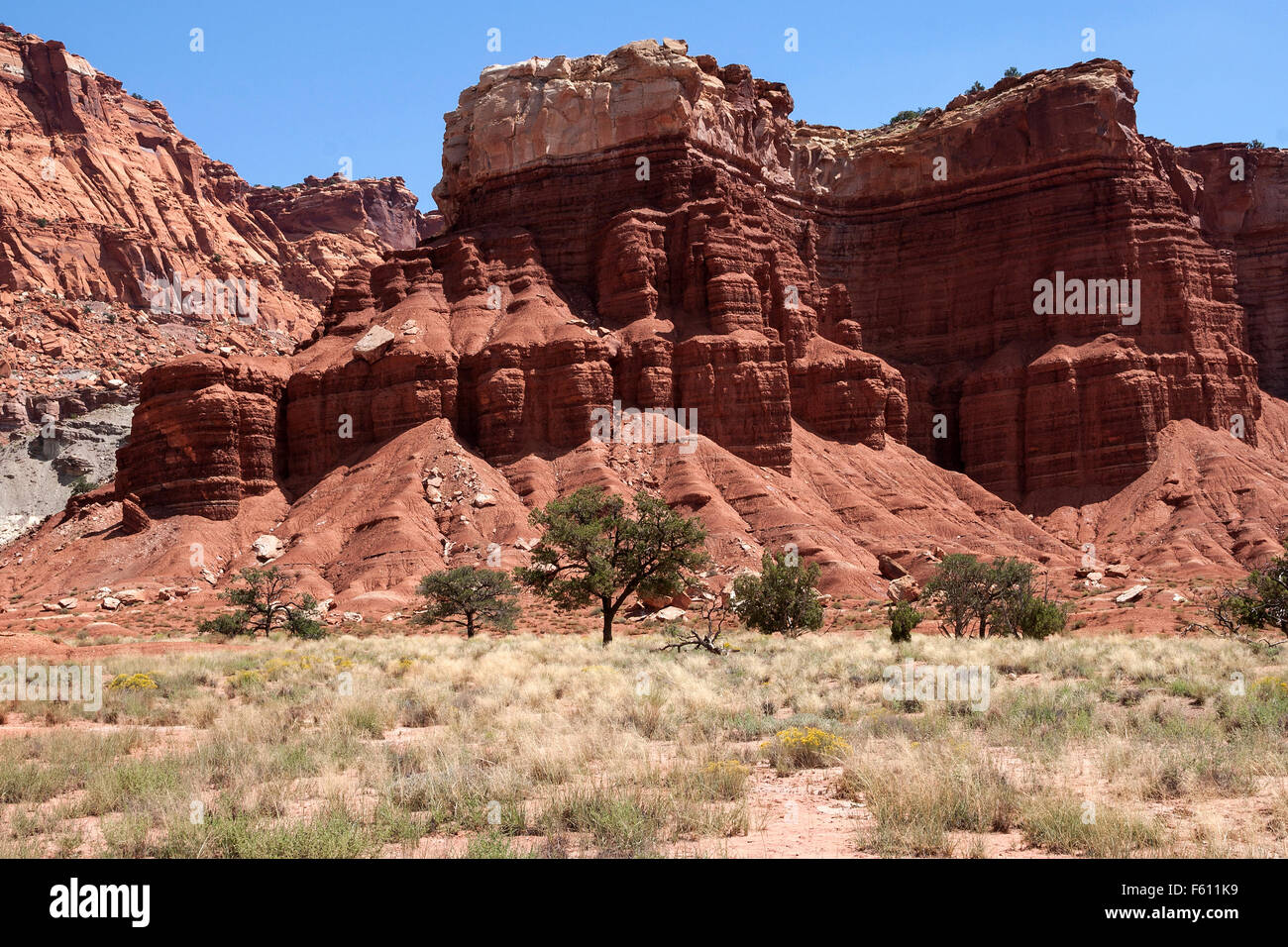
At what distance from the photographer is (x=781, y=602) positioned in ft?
116

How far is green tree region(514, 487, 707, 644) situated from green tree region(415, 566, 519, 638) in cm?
793

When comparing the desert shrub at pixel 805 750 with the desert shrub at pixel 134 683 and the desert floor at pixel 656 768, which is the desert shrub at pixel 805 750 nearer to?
the desert floor at pixel 656 768

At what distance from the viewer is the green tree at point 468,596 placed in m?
41.2

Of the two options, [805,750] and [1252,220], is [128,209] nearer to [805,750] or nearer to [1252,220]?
[1252,220]

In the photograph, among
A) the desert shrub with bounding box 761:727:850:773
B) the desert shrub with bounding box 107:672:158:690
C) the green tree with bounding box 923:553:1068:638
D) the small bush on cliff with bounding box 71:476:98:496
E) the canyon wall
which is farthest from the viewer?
the small bush on cliff with bounding box 71:476:98:496

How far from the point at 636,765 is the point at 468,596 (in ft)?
106

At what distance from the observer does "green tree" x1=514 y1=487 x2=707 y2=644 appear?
3256 cm

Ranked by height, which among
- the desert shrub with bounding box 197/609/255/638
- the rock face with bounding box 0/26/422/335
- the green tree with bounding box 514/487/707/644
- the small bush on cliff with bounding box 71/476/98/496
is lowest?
the desert shrub with bounding box 197/609/255/638

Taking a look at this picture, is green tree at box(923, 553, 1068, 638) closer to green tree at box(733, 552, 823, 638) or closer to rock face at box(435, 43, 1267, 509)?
green tree at box(733, 552, 823, 638)

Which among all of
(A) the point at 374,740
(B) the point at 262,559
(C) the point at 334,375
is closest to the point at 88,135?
(C) the point at 334,375

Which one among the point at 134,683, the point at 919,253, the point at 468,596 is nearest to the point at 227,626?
the point at 468,596

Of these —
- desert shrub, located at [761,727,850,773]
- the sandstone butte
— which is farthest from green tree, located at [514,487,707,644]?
desert shrub, located at [761,727,850,773]
